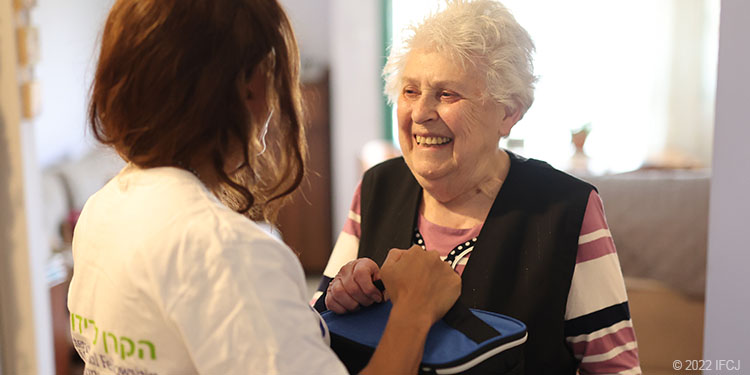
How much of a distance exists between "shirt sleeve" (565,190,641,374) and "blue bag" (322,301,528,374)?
0.27 meters

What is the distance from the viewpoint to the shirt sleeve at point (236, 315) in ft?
2.45

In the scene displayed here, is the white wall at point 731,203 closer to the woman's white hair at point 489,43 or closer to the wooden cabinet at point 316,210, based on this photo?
the woman's white hair at point 489,43

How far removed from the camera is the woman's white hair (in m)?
1.38

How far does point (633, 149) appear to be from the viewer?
5.58 meters

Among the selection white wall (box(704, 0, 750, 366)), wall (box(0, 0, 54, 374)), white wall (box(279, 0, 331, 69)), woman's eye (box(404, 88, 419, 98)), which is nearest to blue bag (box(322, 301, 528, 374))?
woman's eye (box(404, 88, 419, 98))

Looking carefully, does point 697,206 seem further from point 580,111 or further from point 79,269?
point 580,111

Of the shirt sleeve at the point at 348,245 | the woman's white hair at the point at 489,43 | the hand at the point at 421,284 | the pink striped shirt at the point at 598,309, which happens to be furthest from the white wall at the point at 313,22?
the hand at the point at 421,284

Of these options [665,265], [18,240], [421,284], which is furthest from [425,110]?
[18,240]

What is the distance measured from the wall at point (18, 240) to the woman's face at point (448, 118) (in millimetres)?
1665

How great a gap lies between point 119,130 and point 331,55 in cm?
472

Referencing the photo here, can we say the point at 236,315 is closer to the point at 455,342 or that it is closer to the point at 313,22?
the point at 455,342

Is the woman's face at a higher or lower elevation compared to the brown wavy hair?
lower

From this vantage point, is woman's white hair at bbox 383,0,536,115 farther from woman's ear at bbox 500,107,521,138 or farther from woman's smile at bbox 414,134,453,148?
woman's smile at bbox 414,134,453,148

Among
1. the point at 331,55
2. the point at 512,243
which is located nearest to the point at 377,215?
the point at 512,243
